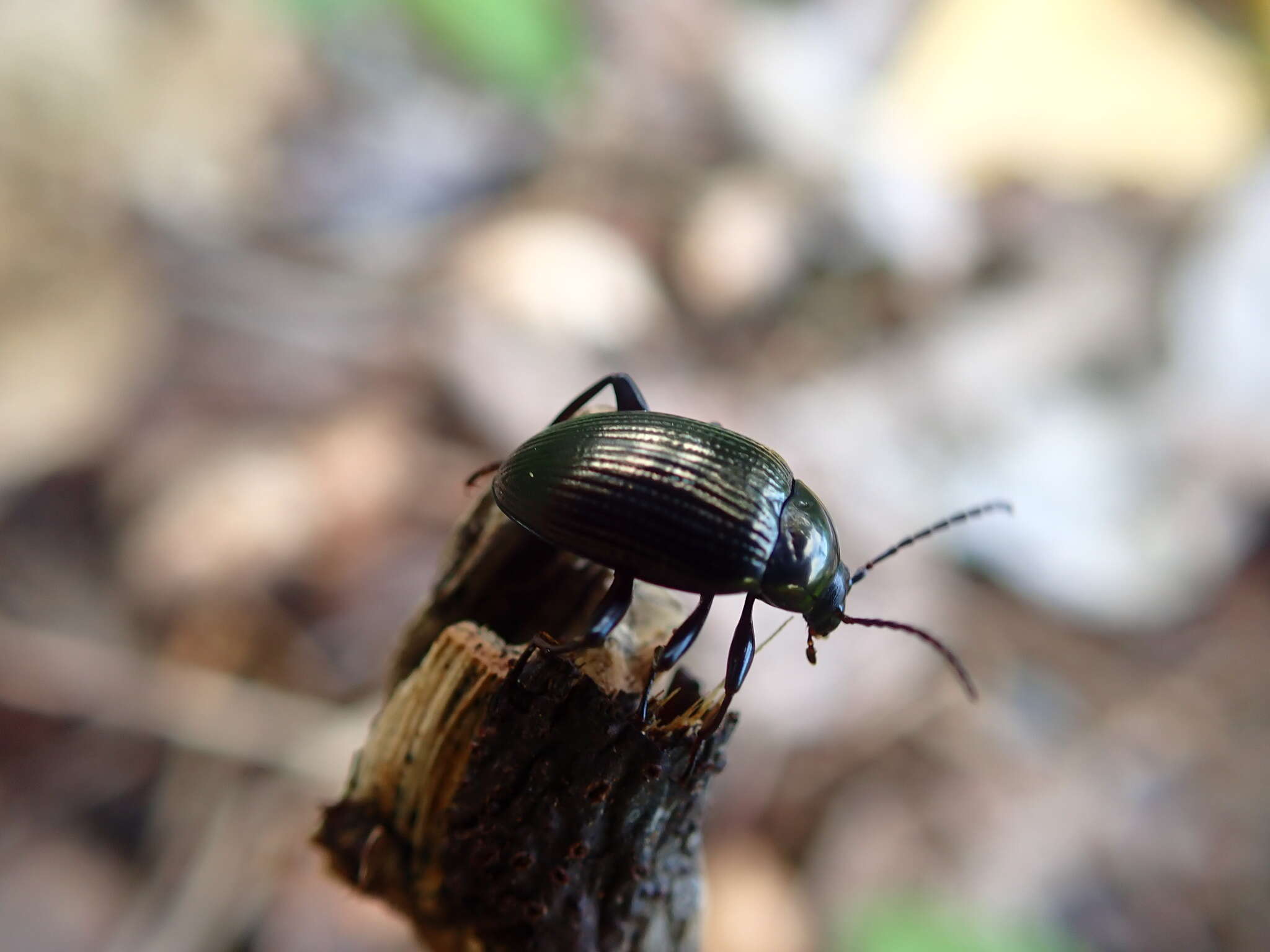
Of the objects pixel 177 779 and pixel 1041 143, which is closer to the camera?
pixel 177 779

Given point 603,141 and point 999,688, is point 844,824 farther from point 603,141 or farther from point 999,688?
point 603,141

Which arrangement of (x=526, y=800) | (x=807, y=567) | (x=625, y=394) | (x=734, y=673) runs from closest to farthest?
1. (x=526, y=800)
2. (x=734, y=673)
3. (x=807, y=567)
4. (x=625, y=394)

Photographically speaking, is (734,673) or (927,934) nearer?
(734,673)

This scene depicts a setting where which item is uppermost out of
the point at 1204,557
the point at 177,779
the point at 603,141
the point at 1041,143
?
the point at 1041,143

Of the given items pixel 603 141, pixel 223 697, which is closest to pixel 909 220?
pixel 603 141

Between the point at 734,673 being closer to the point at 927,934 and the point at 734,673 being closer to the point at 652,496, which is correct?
the point at 652,496

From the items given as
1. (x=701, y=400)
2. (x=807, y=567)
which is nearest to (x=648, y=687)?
(x=807, y=567)

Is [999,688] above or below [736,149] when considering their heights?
below
